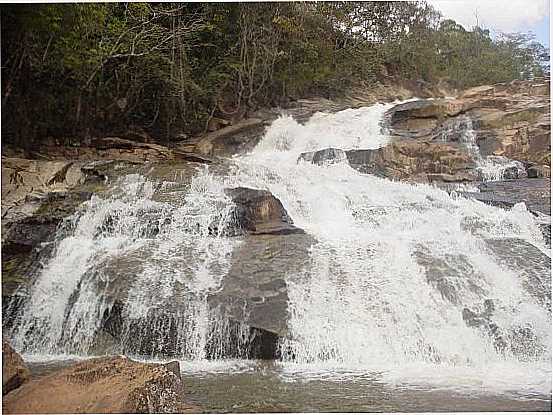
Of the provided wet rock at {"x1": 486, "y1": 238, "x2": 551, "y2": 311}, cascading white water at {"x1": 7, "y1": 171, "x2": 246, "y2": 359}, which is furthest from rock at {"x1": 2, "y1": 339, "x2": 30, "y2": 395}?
wet rock at {"x1": 486, "y1": 238, "x2": 551, "y2": 311}

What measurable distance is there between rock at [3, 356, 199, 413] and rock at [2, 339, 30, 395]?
0.05 m

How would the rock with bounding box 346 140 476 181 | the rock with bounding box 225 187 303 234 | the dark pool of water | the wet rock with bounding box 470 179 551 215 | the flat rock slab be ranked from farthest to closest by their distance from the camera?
1. the rock with bounding box 346 140 476 181
2. the wet rock with bounding box 470 179 551 215
3. the rock with bounding box 225 187 303 234
4. the flat rock slab
5. the dark pool of water

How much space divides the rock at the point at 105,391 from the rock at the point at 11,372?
45 millimetres

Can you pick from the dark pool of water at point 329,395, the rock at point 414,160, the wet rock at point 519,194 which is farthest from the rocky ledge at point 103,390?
the rock at point 414,160

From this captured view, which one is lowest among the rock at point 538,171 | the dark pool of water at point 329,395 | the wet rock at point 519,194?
the dark pool of water at point 329,395

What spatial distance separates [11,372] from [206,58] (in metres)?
4.67

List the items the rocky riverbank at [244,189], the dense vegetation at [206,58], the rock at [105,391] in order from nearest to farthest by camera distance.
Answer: the rock at [105,391] < the rocky riverbank at [244,189] < the dense vegetation at [206,58]

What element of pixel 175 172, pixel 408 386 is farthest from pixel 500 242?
pixel 175 172

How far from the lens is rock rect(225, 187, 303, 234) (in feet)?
14.8

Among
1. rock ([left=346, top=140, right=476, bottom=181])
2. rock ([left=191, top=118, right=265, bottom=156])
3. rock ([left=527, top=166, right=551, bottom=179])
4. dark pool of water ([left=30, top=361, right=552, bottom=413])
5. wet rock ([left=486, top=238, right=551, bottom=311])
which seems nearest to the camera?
dark pool of water ([left=30, top=361, right=552, bottom=413])

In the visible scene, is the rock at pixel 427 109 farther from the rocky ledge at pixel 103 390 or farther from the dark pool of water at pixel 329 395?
the rocky ledge at pixel 103 390

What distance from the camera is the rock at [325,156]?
6578 mm

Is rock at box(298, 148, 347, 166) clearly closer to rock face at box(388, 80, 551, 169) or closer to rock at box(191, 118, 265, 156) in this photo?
rock at box(191, 118, 265, 156)

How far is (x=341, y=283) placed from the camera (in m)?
4.00
